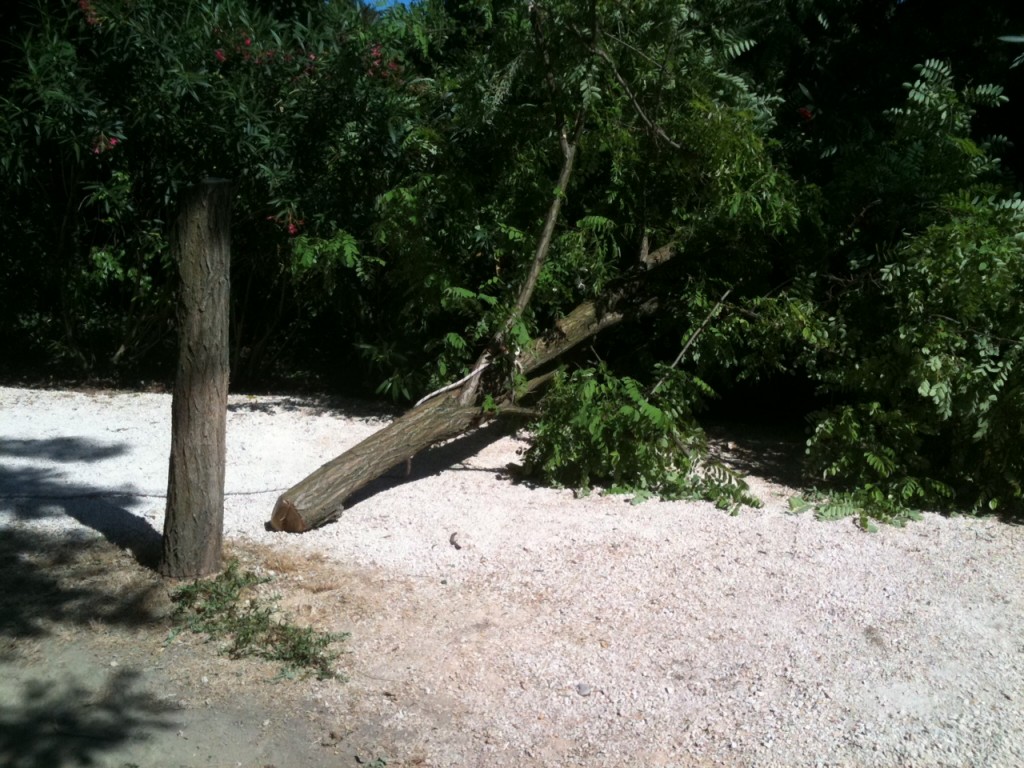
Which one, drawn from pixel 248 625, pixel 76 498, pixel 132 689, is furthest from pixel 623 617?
pixel 76 498

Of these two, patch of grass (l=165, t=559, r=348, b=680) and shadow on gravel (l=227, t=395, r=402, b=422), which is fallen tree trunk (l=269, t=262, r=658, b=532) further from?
shadow on gravel (l=227, t=395, r=402, b=422)

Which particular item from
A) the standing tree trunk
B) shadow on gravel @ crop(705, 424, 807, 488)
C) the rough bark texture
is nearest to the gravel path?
the rough bark texture

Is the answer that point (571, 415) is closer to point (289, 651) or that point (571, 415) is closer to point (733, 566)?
point (733, 566)

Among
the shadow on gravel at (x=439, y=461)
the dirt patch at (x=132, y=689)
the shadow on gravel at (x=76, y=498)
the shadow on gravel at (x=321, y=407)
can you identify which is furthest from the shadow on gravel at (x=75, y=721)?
the shadow on gravel at (x=321, y=407)

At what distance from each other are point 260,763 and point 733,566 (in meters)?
2.60

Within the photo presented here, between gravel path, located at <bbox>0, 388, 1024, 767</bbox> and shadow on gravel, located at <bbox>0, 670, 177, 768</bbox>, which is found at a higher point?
gravel path, located at <bbox>0, 388, 1024, 767</bbox>

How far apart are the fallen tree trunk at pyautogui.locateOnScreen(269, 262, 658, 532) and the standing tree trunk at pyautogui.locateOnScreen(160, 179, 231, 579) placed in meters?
0.70

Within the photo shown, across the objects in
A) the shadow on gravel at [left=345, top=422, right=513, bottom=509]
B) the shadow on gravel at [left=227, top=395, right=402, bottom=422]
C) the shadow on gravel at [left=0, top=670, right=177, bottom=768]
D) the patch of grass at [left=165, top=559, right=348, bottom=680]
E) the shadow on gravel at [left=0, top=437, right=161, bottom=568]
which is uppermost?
the shadow on gravel at [left=227, top=395, right=402, bottom=422]

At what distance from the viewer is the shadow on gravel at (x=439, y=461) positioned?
6531 millimetres

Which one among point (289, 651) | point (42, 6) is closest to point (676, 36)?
point (289, 651)

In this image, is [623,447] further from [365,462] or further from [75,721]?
[75,721]

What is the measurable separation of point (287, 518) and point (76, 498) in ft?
4.70

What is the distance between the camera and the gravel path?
3.88 m

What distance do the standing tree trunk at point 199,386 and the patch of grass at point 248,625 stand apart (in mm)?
201
